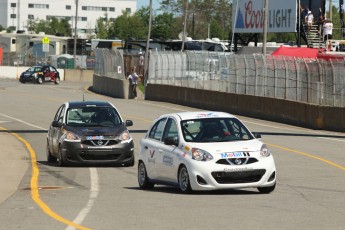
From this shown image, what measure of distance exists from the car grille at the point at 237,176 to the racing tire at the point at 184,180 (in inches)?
21.3

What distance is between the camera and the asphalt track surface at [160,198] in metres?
12.5

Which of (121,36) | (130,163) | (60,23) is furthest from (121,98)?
(60,23)

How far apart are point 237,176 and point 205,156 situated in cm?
61

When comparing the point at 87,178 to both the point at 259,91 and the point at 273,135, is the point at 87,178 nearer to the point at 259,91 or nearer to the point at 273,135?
the point at 273,135

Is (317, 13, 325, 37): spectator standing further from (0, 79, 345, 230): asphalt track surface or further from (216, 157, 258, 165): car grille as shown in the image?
(216, 157, 258, 165): car grille

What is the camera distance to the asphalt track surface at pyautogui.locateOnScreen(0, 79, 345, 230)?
1245 centimetres

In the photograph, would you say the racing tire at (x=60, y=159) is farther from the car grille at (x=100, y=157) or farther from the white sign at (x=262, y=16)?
the white sign at (x=262, y=16)

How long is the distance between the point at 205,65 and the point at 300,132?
18476 mm

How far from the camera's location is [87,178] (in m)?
20.8

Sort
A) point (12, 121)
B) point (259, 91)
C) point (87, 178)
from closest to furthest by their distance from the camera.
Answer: point (87, 178) → point (12, 121) → point (259, 91)

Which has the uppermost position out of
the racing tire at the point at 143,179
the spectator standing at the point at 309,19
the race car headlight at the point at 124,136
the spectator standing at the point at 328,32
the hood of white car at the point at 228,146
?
the spectator standing at the point at 309,19

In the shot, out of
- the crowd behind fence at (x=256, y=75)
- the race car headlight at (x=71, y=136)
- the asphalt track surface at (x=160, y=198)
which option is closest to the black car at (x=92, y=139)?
the race car headlight at (x=71, y=136)

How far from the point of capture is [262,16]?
66.9 meters

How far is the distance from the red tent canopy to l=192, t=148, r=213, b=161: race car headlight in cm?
3947
